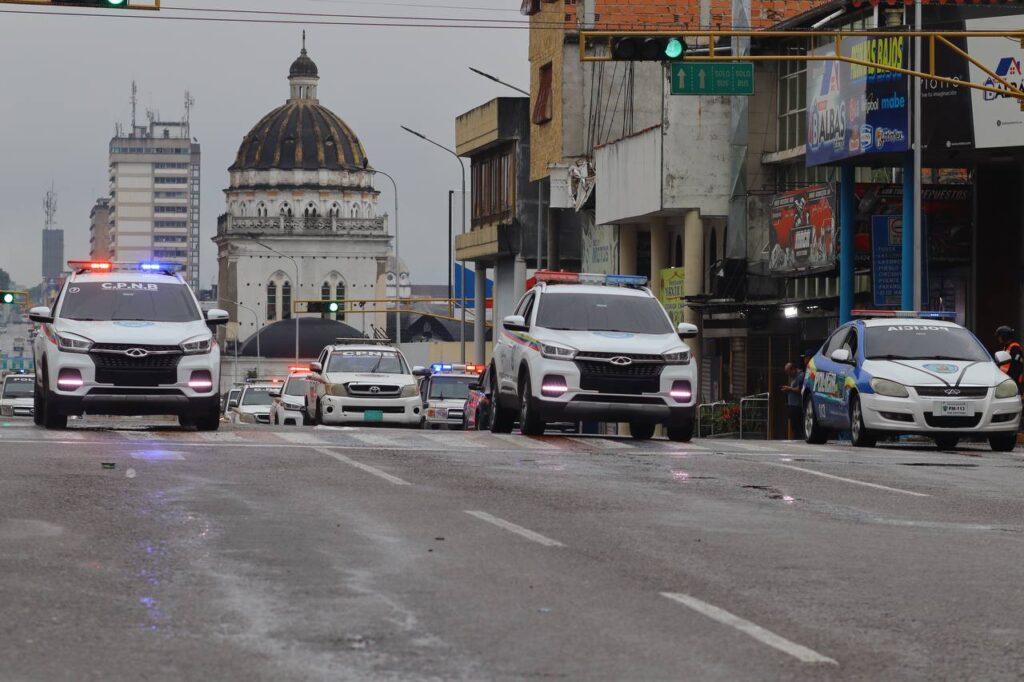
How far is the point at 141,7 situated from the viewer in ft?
78.5

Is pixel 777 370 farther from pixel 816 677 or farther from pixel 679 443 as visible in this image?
pixel 816 677

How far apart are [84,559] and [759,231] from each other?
1575 inches

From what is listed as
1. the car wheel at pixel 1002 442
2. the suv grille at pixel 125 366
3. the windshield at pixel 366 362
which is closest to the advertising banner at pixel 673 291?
the windshield at pixel 366 362

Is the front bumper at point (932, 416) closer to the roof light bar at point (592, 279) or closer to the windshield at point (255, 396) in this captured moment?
the roof light bar at point (592, 279)

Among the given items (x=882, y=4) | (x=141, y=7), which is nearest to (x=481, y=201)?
(x=882, y=4)

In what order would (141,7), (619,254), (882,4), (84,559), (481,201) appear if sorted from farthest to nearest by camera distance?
(481,201) < (619,254) < (882,4) < (141,7) < (84,559)

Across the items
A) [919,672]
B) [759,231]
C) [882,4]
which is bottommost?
[919,672]

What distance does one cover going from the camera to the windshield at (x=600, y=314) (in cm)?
2444

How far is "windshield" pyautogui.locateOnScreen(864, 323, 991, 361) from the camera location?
24969mm

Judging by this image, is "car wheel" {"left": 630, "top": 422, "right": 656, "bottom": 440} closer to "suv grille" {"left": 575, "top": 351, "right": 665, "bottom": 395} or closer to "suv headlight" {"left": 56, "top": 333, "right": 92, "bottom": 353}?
"suv grille" {"left": 575, "top": 351, "right": 665, "bottom": 395}

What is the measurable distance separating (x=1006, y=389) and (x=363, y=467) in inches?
390

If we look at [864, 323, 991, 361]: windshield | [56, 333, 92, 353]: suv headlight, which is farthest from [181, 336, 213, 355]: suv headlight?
[864, 323, 991, 361]: windshield

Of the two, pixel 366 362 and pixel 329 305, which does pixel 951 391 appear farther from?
pixel 329 305

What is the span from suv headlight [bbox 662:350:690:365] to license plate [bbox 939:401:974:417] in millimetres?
3123
